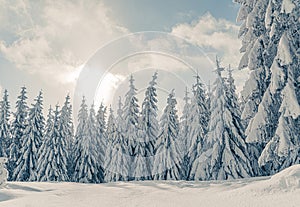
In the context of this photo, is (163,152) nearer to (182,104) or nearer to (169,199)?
(182,104)

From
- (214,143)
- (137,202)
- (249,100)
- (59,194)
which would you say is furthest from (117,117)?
(137,202)

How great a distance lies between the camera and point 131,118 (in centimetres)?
3381

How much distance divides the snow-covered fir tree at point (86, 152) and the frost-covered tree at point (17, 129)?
22.5 ft

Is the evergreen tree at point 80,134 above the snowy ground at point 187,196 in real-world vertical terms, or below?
above

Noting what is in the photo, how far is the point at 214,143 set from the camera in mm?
26484

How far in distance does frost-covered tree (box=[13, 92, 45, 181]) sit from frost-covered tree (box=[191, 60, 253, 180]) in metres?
20.8

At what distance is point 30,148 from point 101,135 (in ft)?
29.5

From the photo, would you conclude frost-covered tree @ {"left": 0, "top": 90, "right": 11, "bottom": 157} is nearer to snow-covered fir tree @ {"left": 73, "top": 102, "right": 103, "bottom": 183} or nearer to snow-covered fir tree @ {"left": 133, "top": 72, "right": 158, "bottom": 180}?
snow-covered fir tree @ {"left": 73, "top": 102, "right": 103, "bottom": 183}

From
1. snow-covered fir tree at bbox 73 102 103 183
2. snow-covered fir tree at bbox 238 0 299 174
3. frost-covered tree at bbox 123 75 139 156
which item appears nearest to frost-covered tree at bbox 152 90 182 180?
frost-covered tree at bbox 123 75 139 156

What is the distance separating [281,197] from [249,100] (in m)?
11.0

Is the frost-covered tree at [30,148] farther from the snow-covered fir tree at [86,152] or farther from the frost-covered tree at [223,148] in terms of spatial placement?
the frost-covered tree at [223,148]

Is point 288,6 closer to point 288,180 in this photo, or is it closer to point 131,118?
point 288,180

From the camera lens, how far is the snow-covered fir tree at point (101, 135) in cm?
4047

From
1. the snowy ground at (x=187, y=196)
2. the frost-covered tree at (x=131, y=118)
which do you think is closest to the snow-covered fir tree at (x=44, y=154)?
the frost-covered tree at (x=131, y=118)
